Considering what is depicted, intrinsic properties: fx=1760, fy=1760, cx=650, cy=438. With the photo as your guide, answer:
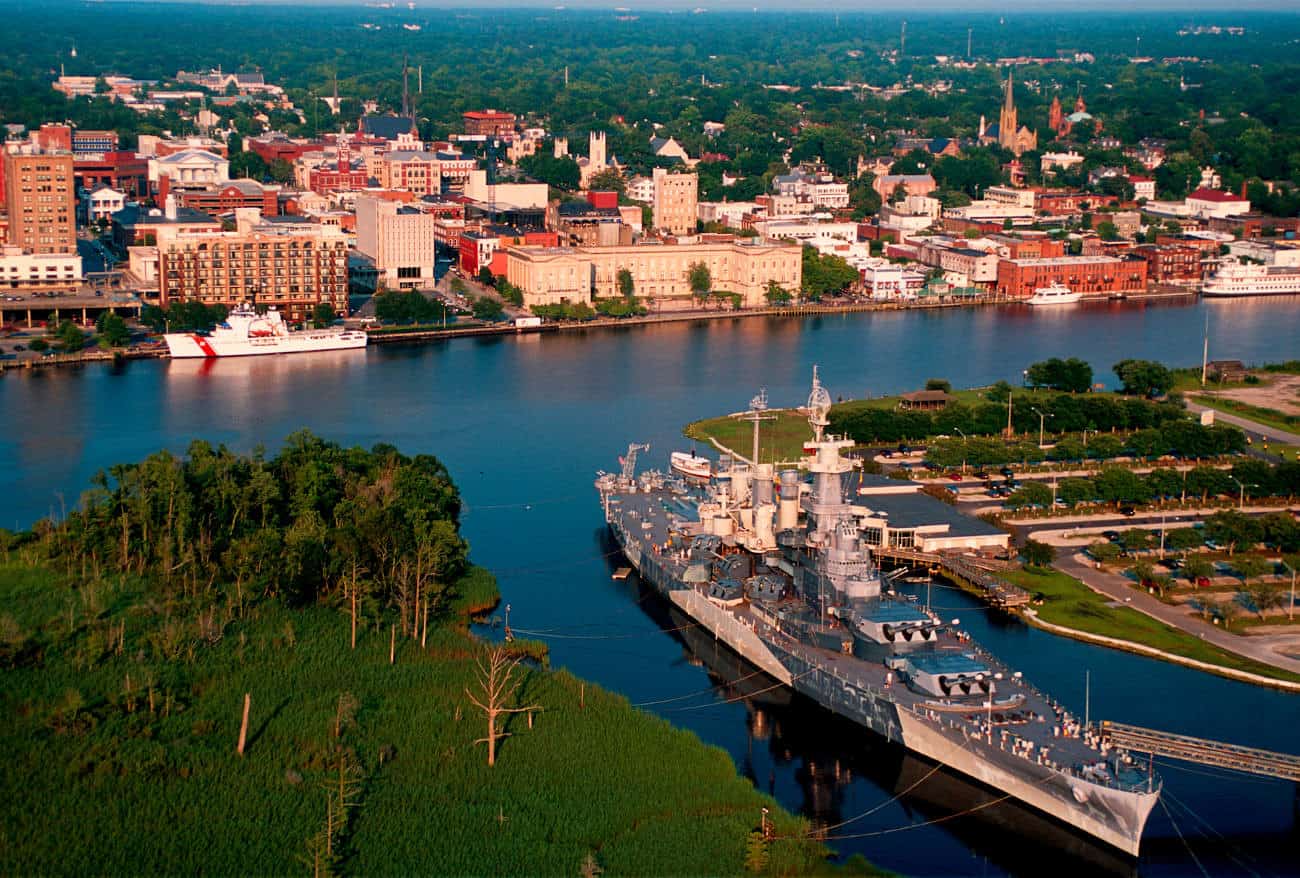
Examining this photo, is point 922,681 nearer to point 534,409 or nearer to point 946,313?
point 534,409

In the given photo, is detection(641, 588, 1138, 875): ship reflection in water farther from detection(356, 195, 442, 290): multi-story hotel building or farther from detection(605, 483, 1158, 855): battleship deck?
detection(356, 195, 442, 290): multi-story hotel building

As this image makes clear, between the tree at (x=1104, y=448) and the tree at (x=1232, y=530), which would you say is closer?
the tree at (x=1232, y=530)

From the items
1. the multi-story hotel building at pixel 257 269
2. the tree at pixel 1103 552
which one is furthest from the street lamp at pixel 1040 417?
the multi-story hotel building at pixel 257 269

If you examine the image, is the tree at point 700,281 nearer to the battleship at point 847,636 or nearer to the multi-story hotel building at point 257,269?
the multi-story hotel building at point 257,269

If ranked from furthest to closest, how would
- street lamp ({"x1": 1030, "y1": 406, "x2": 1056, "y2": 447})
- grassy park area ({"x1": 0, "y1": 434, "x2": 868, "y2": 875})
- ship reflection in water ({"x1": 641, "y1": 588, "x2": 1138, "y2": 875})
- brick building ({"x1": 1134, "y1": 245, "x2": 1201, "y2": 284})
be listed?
brick building ({"x1": 1134, "y1": 245, "x2": 1201, "y2": 284})
street lamp ({"x1": 1030, "y1": 406, "x2": 1056, "y2": 447})
ship reflection in water ({"x1": 641, "y1": 588, "x2": 1138, "y2": 875})
grassy park area ({"x1": 0, "y1": 434, "x2": 868, "y2": 875})

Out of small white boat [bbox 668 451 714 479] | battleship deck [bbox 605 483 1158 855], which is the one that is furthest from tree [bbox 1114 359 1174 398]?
battleship deck [bbox 605 483 1158 855]
